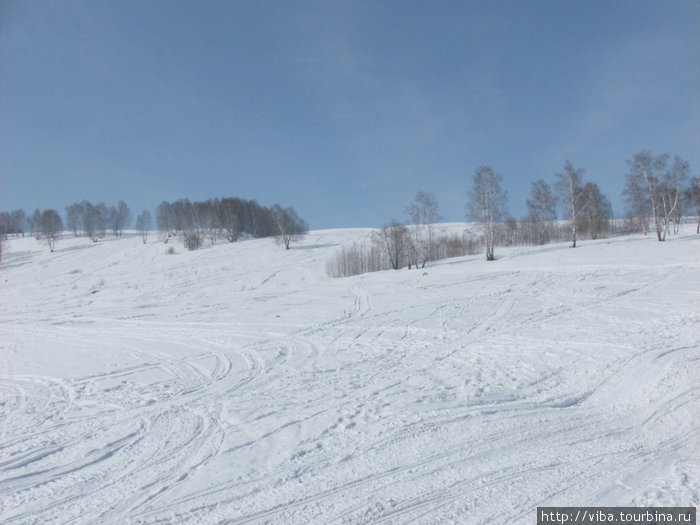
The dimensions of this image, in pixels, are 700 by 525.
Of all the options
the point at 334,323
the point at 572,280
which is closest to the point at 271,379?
the point at 334,323

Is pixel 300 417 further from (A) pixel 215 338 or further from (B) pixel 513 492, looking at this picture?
(A) pixel 215 338

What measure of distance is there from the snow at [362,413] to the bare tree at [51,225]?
61492 mm

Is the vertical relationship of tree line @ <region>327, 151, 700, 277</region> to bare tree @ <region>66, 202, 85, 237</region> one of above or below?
below

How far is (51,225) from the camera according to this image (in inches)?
2544

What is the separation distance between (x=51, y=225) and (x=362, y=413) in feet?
253

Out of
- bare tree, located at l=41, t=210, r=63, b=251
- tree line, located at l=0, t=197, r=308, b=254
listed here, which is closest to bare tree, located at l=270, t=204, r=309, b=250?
tree line, located at l=0, t=197, r=308, b=254

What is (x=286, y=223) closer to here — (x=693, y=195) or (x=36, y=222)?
(x=693, y=195)

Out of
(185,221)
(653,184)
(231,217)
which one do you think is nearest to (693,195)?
(653,184)

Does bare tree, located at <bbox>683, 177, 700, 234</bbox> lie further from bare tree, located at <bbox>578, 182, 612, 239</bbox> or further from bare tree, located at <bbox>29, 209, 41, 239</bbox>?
bare tree, located at <bbox>29, 209, 41, 239</bbox>

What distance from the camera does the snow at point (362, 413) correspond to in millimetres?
3512

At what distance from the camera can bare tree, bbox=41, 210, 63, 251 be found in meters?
63.3

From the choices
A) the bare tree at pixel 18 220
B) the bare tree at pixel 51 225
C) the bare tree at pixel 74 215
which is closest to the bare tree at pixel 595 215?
the bare tree at pixel 51 225

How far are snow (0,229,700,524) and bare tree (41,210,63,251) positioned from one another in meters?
61.5

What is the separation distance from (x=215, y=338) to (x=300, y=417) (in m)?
6.29
